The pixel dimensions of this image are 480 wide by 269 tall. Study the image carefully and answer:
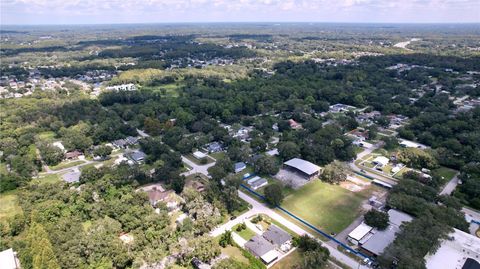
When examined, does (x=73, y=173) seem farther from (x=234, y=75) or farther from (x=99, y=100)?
(x=234, y=75)

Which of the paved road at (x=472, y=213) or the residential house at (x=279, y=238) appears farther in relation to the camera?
the paved road at (x=472, y=213)

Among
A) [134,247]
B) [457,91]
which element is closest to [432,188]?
[134,247]

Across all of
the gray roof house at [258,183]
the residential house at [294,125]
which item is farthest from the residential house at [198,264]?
the residential house at [294,125]

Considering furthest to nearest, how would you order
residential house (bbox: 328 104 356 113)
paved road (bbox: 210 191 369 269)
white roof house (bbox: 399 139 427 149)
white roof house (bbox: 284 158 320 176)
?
residential house (bbox: 328 104 356 113)
white roof house (bbox: 399 139 427 149)
white roof house (bbox: 284 158 320 176)
paved road (bbox: 210 191 369 269)

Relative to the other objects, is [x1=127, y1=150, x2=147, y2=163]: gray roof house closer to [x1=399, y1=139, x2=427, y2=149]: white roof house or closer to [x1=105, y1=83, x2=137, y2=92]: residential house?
[x1=399, y1=139, x2=427, y2=149]: white roof house

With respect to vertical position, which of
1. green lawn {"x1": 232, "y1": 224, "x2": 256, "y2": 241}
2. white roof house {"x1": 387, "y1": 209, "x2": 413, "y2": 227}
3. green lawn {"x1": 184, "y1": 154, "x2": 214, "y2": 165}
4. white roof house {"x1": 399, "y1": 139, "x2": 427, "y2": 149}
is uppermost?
white roof house {"x1": 399, "y1": 139, "x2": 427, "y2": 149}

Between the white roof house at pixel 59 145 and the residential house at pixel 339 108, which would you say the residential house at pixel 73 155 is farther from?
the residential house at pixel 339 108

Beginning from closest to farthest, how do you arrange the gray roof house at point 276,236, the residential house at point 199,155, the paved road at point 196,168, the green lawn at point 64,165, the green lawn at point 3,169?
the gray roof house at point 276,236 < the paved road at point 196,168 < the green lawn at point 3,169 < the green lawn at point 64,165 < the residential house at point 199,155

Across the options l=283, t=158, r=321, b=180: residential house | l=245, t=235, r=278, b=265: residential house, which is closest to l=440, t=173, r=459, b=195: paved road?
l=283, t=158, r=321, b=180: residential house
